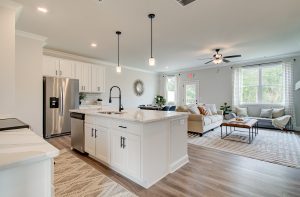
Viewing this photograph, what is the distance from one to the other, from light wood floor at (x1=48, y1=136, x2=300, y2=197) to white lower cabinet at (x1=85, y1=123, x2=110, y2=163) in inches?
6.7

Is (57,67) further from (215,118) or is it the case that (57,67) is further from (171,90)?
(171,90)

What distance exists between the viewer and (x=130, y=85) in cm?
748

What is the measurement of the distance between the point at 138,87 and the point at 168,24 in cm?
496

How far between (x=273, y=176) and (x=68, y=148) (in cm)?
399

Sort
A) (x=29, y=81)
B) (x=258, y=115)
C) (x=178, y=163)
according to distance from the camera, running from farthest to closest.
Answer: (x=258, y=115)
(x=29, y=81)
(x=178, y=163)

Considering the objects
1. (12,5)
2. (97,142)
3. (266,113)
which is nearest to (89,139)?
(97,142)

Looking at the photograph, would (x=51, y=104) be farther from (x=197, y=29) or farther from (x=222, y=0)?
(x=222, y=0)

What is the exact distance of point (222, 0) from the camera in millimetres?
2373

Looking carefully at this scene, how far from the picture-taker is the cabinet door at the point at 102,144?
2549 millimetres

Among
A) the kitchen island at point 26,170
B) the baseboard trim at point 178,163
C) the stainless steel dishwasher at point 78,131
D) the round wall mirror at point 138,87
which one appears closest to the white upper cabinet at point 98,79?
the round wall mirror at point 138,87

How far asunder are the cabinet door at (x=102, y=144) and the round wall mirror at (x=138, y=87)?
16.7 ft

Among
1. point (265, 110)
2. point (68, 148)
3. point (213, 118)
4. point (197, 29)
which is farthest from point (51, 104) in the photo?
point (265, 110)

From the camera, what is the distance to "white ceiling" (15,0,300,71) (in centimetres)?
251

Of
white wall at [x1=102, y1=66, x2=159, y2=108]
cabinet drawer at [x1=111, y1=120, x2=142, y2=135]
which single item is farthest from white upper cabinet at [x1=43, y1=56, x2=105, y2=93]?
cabinet drawer at [x1=111, y1=120, x2=142, y2=135]
